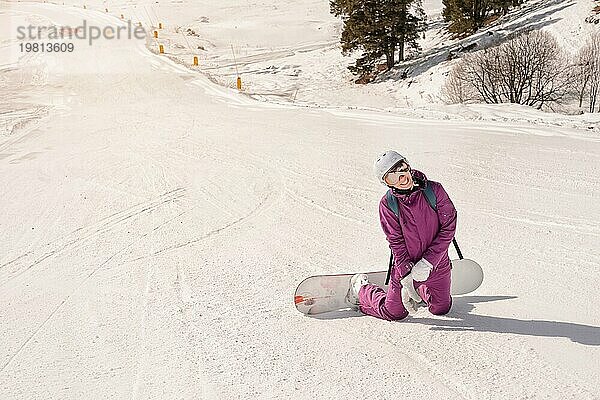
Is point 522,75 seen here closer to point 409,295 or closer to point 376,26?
point 376,26

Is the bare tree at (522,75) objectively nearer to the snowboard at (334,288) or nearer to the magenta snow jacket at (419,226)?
the snowboard at (334,288)

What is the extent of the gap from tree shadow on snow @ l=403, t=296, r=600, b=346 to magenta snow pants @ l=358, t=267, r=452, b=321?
0.11 metres

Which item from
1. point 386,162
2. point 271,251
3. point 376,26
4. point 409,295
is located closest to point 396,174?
point 386,162

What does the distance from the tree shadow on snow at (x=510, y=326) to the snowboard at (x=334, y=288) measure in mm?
233

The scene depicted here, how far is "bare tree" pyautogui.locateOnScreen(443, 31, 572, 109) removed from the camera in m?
19.9

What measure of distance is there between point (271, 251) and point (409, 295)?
2550 millimetres

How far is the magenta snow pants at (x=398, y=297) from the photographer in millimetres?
4527

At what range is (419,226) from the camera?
164 inches

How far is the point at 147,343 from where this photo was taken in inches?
186

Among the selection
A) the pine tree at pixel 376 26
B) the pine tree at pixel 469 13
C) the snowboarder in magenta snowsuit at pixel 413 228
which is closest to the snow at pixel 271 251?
the snowboarder in magenta snowsuit at pixel 413 228

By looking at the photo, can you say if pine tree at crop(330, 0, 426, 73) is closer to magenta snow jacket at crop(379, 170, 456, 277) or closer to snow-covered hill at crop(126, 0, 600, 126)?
snow-covered hill at crop(126, 0, 600, 126)

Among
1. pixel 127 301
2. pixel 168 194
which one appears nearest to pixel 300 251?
pixel 127 301

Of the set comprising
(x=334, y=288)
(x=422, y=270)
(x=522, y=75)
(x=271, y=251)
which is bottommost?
(x=271, y=251)

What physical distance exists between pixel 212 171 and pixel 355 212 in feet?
10.5
